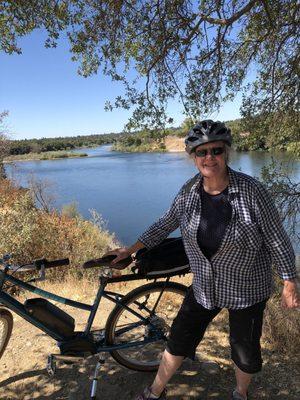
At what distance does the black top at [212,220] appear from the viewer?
195 centimetres

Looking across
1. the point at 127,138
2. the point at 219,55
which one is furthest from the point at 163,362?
the point at 219,55

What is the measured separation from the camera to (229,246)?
6.36 ft

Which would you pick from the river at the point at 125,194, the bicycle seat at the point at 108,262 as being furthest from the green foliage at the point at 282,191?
the river at the point at 125,194

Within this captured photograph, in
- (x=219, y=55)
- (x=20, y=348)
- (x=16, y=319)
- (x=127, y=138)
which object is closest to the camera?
(x=20, y=348)

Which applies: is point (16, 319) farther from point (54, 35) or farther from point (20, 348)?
point (54, 35)

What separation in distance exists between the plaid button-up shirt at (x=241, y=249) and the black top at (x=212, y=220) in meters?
0.03

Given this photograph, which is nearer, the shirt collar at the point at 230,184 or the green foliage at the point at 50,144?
the shirt collar at the point at 230,184

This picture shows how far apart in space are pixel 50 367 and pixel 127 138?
3.49 meters

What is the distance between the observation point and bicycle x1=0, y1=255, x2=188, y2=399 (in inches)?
100

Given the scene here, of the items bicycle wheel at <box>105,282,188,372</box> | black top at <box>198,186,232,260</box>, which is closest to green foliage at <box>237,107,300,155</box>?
bicycle wheel at <box>105,282,188,372</box>

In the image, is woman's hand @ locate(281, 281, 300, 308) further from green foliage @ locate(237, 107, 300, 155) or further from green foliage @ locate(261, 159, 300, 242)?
green foliage @ locate(237, 107, 300, 155)

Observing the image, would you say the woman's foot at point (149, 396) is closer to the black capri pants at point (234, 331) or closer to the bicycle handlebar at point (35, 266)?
the black capri pants at point (234, 331)

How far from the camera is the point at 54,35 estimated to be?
5.01 m

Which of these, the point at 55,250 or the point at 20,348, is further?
the point at 55,250
